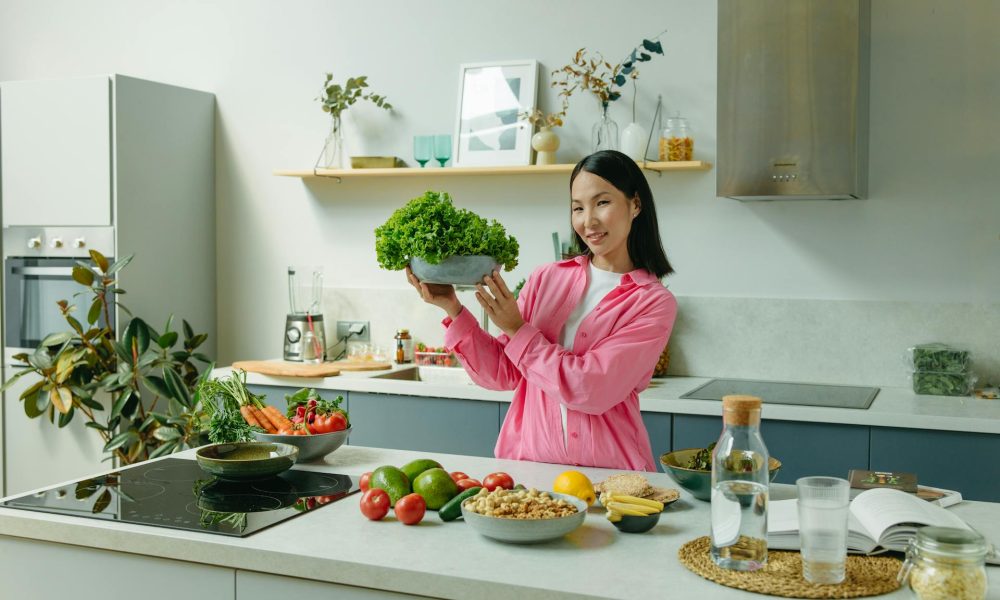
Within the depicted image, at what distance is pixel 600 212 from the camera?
2393mm

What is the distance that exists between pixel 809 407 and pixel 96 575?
87.5 inches

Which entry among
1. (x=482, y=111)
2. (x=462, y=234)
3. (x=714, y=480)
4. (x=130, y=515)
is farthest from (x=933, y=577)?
(x=482, y=111)

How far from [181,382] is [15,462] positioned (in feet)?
3.13

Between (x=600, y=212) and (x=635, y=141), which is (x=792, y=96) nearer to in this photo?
(x=635, y=141)

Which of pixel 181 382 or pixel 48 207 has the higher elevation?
pixel 48 207

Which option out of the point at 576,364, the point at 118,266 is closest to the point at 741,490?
the point at 576,364

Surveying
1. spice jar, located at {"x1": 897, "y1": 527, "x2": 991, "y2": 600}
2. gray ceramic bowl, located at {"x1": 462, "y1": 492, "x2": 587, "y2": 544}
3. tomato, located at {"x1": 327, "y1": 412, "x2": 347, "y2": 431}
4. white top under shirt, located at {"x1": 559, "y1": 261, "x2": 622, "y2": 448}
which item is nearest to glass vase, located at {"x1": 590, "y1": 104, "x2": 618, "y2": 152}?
white top under shirt, located at {"x1": 559, "y1": 261, "x2": 622, "y2": 448}

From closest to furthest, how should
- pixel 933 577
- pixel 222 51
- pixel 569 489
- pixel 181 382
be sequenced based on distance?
pixel 933 577 < pixel 569 489 < pixel 181 382 < pixel 222 51

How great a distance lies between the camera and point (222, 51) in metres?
4.86

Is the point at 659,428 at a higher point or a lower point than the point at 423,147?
lower

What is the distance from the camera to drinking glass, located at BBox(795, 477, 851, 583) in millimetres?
1485

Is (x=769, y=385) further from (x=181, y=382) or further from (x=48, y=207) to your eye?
(x=48, y=207)

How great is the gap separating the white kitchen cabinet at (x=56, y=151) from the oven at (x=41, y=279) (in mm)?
64

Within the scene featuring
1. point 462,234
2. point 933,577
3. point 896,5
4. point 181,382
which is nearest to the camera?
point 933,577
